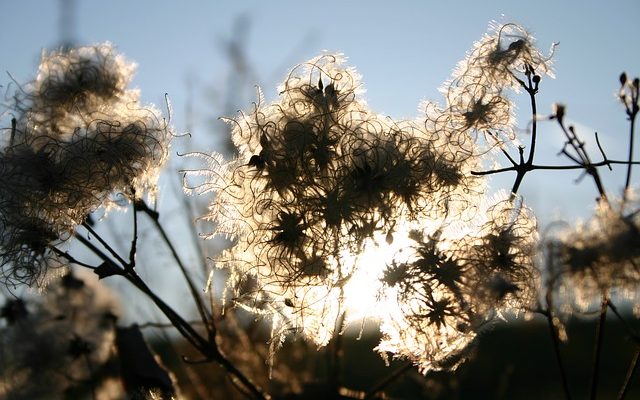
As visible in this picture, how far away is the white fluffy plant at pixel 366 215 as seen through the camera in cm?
240

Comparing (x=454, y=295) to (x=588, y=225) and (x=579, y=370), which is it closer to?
(x=588, y=225)

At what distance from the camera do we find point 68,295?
13.1 ft

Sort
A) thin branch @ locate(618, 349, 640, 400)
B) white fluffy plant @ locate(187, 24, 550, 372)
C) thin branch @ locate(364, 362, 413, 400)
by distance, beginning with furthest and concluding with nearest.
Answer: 1. thin branch @ locate(364, 362, 413, 400)
2. white fluffy plant @ locate(187, 24, 550, 372)
3. thin branch @ locate(618, 349, 640, 400)

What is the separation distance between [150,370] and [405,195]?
1.37m

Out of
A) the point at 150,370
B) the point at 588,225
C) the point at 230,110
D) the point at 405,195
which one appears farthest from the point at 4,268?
the point at 588,225

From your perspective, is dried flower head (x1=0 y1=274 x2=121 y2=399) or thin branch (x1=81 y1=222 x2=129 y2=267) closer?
thin branch (x1=81 y1=222 x2=129 y2=267)

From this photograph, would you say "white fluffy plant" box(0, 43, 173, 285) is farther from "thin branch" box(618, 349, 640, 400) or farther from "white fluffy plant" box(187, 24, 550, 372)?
"thin branch" box(618, 349, 640, 400)

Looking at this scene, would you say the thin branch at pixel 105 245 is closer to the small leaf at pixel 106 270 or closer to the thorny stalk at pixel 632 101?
the small leaf at pixel 106 270

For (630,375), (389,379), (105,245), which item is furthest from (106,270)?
(630,375)

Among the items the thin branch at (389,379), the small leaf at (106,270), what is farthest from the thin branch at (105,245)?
the thin branch at (389,379)

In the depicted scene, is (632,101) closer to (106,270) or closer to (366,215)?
(366,215)

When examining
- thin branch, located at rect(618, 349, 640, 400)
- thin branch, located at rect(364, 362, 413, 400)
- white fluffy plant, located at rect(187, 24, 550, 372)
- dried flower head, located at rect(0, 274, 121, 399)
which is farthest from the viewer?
dried flower head, located at rect(0, 274, 121, 399)

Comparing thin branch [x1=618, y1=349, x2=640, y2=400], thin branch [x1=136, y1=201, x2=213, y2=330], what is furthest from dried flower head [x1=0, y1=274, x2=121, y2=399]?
thin branch [x1=618, y1=349, x2=640, y2=400]

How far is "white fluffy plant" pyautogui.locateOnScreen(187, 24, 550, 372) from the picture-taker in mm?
2400
